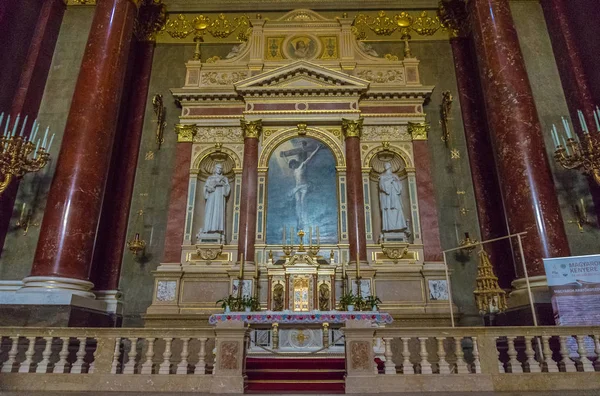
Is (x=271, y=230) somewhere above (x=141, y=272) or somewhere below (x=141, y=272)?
above

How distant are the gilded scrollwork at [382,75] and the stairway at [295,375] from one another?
757 centimetres

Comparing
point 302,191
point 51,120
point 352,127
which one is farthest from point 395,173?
point 51,120

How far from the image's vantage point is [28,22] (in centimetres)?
1071

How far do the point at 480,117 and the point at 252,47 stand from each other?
20.8ft

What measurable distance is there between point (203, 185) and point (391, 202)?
4.74m

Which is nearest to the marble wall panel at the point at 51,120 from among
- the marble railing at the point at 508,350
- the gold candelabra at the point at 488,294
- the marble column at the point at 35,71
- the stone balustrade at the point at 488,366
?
the marble column at the point at 35,71

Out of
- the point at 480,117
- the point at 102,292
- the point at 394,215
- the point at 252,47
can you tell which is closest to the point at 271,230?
the point at 394,215

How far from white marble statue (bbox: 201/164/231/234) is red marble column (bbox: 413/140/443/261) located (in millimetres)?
4761

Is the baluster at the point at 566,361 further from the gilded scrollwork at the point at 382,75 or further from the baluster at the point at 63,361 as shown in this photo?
the gilded scrollwork at the point at 382,75

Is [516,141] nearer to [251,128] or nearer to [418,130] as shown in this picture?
[418,130]

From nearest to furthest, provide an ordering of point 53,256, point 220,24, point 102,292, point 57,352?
point 57,352
point 53,256
point 102,292
point 220,24

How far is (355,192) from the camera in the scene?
10.8m

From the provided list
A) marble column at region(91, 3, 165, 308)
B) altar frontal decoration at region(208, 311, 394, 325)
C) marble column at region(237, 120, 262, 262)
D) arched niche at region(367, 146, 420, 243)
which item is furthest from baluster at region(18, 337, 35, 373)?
arched niche at region(367, 146, 420, 243)

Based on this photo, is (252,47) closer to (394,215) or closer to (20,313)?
(394,215)
